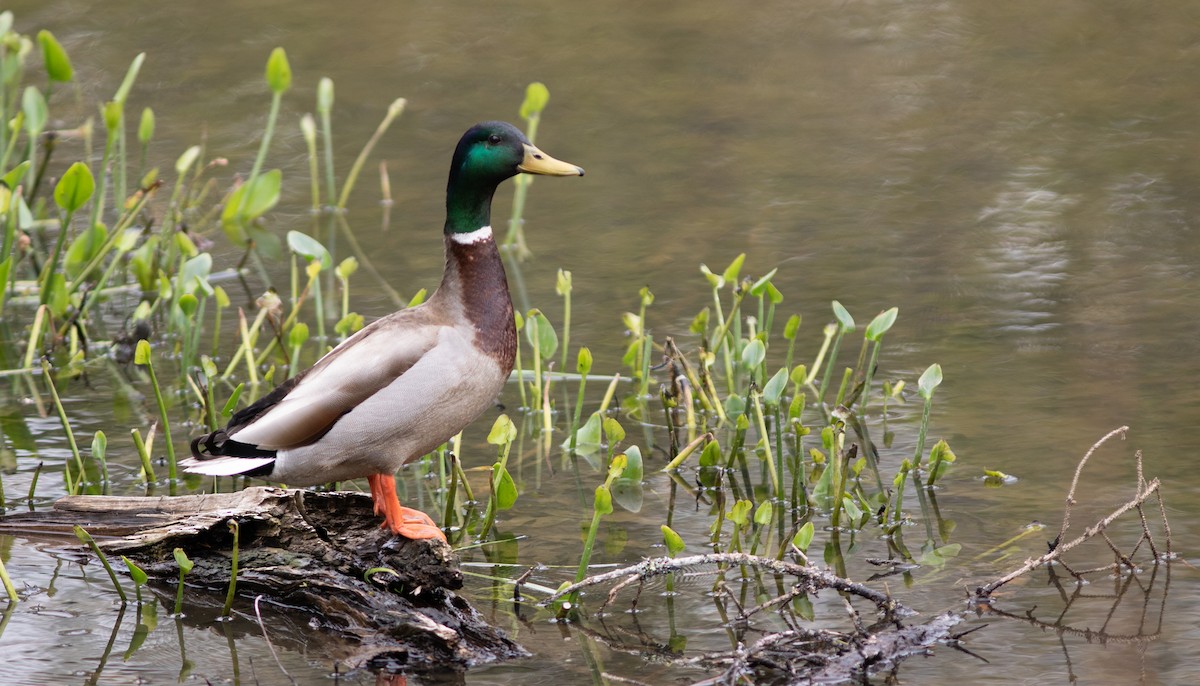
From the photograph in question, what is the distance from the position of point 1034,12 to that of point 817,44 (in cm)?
189

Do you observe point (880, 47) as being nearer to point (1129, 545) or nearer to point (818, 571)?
point (1129, 545)

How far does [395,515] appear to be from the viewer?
4.80m

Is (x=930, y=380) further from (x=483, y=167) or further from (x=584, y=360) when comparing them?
(x=483, y=167)

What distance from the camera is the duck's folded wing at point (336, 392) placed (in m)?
4.80

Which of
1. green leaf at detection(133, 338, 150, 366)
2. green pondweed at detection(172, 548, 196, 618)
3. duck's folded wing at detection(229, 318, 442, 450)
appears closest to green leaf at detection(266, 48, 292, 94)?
green leaf at detection(133, 338, 150, 366)

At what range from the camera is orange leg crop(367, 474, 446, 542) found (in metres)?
4.70

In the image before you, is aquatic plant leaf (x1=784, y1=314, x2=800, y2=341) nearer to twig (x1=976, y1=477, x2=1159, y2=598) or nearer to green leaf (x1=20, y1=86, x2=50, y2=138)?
twig (x1=976, y1=477, x2=1159, y2=598)

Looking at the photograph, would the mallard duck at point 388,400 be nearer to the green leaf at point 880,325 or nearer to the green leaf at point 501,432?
the green leaf at point 501,432

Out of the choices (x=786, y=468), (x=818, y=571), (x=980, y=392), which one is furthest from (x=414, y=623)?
(x=980, y=392)

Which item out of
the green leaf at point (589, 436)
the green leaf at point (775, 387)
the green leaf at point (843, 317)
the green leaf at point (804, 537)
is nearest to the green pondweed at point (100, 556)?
the green leaf at point (589, 436)

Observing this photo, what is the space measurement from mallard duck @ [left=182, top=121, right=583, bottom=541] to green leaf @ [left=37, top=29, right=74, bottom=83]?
2867 millimetres

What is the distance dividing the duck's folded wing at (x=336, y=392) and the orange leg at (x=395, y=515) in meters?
0.28

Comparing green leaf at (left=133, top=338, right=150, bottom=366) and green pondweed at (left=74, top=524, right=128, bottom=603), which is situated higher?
green leaf at (left=133, top=338, right=150, bottom=366)

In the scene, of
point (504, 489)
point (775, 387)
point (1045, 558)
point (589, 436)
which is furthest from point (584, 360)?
point (1045, 558)
